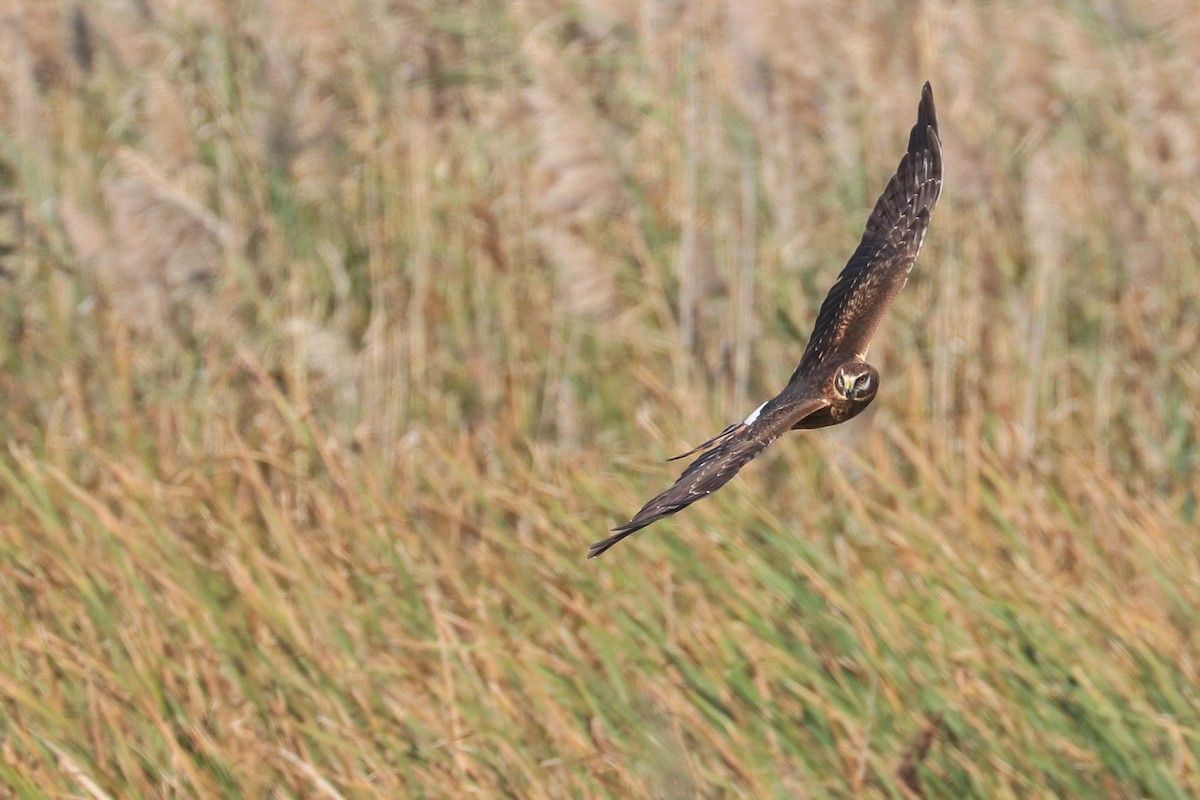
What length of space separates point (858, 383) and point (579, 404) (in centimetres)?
234

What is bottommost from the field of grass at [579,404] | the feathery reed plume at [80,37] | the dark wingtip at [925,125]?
the field of grass at [579,404]

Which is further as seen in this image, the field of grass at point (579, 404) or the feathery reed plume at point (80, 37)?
the feathery reed plume at point (80, 37)

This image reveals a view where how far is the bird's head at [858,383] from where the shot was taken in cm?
186

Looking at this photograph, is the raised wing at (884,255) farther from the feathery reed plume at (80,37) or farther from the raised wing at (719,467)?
the feathery reed plume at (80,37)

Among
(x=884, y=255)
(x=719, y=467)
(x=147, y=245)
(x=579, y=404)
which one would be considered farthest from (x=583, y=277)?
(x=719, y=467)

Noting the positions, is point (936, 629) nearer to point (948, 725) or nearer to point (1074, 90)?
point (948, 725)

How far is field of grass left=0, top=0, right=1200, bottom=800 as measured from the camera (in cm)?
284

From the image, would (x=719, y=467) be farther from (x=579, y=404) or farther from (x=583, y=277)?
(x=579, y=404)

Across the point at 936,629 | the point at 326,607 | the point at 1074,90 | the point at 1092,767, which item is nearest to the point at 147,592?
the point at 326,607

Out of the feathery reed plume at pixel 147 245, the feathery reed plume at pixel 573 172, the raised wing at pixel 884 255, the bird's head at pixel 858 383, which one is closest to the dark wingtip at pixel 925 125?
the raised wing at pixel 884 255

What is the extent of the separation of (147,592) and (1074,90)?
108 inches


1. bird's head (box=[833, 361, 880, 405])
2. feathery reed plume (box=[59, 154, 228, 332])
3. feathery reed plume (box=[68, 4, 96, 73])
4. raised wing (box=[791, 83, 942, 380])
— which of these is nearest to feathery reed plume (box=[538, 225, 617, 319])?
feathery reed plume (box=[59, 154, 228, 332])

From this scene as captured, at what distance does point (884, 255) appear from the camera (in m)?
2.37

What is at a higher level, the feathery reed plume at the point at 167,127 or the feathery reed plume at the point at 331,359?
the feathery reed plume at the point at 167,127
